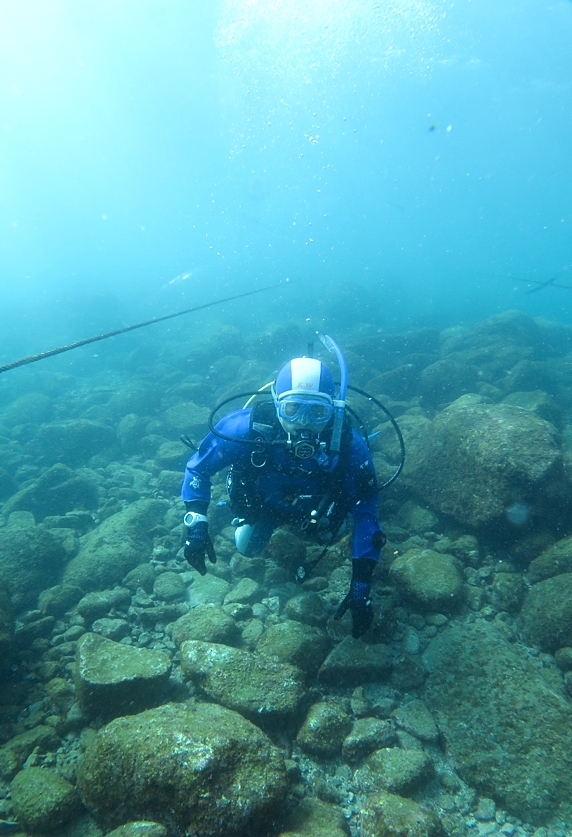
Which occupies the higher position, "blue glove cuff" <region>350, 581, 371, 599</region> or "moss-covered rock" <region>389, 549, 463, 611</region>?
"blue glove cuff" <region>350, 581, 371, 599</region>

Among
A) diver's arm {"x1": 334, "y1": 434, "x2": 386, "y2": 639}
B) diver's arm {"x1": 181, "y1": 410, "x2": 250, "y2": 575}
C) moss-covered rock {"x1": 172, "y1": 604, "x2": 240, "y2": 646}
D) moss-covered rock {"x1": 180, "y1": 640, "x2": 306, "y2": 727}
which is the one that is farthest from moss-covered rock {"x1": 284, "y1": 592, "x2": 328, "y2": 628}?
diver's arm {"x1": 181, "y1": 410, "x2": 250, "y2": 575}

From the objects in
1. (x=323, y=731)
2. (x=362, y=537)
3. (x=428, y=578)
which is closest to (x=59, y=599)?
(x=323, y=731)

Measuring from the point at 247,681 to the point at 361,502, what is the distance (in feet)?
6.57

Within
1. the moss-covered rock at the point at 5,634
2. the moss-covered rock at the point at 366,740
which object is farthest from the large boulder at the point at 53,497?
the moss-covered rock at the point at 366,740

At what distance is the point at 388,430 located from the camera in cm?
826

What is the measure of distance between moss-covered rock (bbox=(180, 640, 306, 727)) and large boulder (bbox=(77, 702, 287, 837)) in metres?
0.45

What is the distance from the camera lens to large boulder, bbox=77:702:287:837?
2.22 m

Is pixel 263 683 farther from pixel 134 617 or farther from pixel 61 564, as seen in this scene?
pixel 61 564

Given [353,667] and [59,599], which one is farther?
[59,599]

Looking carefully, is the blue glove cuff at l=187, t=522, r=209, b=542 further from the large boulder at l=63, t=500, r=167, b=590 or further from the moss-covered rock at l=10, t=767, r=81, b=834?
the moss-covered rock at l=10, t=767, r=81, b=834

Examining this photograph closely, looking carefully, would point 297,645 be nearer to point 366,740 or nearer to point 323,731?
point 323,731

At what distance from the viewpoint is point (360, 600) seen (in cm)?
374

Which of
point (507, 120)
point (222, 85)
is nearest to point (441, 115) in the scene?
point (507, 120)

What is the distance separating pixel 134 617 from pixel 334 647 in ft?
8.19
